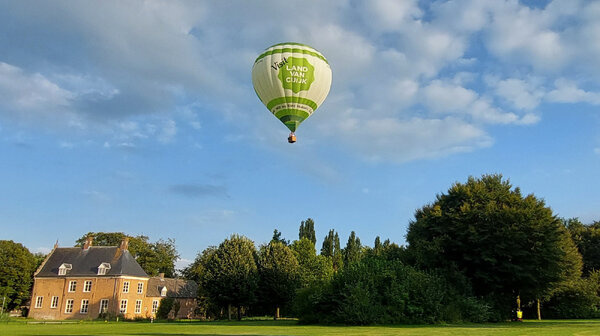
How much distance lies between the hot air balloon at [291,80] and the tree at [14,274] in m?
56.4

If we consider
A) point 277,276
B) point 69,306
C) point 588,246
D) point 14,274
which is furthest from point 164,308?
point 588,246

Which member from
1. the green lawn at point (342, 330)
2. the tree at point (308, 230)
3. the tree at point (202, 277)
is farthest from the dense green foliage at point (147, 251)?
the green lawn at point (342, 330)

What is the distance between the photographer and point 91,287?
57.6m

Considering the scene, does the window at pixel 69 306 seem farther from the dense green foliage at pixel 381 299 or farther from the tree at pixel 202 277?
the dense green foliage at pixel 381 299

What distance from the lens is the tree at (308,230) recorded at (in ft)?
269

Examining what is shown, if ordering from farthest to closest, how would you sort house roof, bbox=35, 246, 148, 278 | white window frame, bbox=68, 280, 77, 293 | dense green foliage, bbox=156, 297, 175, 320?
dense green foliage, bbox=156, 297, 175, 320 < house roof, bbox=35, 246, 148, 278 < white window frame, bbox=68, 280, 77, 293

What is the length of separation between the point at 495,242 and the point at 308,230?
5275 centimetres

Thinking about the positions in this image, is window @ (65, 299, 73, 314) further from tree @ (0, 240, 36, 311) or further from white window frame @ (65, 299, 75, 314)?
tree @ (0, 240, 36, 311)

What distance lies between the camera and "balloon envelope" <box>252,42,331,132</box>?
24317 millimetres

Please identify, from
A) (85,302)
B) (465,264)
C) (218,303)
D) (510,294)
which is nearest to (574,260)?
(510,294)

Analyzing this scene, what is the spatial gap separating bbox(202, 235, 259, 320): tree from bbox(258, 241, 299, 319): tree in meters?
1.96

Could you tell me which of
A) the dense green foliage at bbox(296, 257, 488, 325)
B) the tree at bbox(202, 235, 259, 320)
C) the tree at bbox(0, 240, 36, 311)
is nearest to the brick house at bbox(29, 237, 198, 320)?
the tree at bbox(0, 240, 36, 311)

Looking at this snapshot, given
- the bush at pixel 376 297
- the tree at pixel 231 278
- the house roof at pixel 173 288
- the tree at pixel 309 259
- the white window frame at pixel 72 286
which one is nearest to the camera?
the bush at pixel 376 297

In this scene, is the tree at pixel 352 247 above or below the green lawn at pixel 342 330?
above
